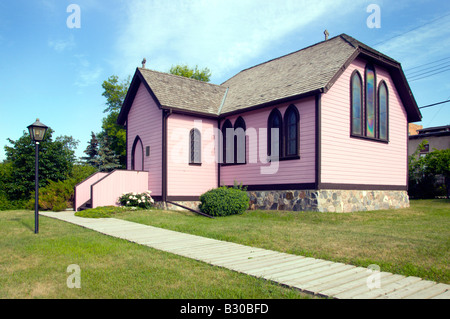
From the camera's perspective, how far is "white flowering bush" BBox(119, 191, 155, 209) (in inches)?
673

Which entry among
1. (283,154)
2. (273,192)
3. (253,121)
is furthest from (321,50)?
(273,192)

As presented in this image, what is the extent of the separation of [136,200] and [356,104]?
1051 centimetres

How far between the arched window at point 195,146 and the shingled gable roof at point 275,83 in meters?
1.08

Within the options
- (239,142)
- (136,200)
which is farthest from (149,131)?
(239,142)

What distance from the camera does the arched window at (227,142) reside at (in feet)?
61.1

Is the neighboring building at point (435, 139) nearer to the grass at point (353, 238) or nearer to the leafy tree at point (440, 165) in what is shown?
the leafy tree at point (440, 165)

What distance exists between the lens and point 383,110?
57.6 feet

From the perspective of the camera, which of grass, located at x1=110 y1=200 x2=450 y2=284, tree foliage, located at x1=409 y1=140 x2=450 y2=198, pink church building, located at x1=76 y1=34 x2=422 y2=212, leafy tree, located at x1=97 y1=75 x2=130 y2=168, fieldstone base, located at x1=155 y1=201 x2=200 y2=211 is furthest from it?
leafy tree, located at x1=97 y1=75 x2=130 y2=168

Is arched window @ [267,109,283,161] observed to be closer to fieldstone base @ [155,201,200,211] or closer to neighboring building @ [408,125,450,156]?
fieldstone base @ [155,201,200,211]

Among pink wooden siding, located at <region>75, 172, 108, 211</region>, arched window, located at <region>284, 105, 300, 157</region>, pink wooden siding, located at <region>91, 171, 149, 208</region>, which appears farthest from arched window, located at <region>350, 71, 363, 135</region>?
pink wooden siding, located at <region>75, 172, 108, 211</region>

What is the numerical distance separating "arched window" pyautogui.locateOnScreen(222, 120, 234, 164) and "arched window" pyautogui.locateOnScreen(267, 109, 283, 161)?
8.41 feet

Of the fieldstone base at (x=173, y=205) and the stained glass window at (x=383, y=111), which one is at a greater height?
the stained glass window at (x=383, y=111)

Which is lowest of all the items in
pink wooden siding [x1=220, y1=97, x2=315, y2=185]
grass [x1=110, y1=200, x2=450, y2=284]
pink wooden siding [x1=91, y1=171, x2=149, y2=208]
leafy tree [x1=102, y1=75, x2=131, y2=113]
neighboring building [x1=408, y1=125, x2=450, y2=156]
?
grass [x1=110, y1=200, x2=450, y2=284]

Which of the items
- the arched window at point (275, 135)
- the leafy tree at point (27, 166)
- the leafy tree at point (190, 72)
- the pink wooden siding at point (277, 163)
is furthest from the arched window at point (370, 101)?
the leafy tree at point (190, 72)
